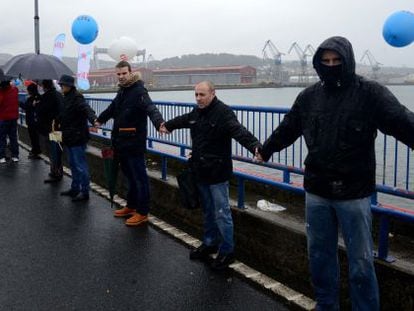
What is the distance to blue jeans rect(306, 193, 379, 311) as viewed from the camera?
120 inches

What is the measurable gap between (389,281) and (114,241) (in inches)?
120

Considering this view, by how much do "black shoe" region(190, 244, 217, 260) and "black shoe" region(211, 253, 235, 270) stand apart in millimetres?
217

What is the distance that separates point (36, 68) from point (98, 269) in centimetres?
529

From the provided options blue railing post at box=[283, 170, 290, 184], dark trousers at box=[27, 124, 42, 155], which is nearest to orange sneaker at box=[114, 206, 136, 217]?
blue railing post at box=[283, 170, 290, 184]

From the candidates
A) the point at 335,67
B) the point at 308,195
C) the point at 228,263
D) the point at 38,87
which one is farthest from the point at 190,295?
the point at 38,87

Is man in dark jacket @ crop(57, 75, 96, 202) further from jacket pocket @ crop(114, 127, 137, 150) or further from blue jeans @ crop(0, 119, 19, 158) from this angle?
blue jeans @ crop(0, 119, 19, 158)

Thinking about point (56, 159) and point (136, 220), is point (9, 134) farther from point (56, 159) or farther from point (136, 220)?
point (136, 220)

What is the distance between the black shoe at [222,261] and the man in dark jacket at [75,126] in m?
3.34

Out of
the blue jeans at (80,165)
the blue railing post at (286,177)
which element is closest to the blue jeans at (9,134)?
the blue jeans at (80,165)

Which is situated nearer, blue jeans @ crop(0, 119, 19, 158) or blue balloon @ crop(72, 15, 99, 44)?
blue jeans @ crop(0, 119, 19, 158)

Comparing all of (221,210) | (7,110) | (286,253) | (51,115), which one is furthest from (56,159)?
(286,253)

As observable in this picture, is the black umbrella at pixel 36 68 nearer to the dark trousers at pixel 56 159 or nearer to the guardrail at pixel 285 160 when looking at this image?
the dark trousers at pixel 56 159

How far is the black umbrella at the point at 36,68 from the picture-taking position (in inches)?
341

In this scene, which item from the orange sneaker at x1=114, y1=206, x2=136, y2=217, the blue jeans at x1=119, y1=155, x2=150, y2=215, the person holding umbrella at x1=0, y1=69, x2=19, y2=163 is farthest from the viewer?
the person holding umbrella at x1=0, y1=69, x2=19, y2=163
